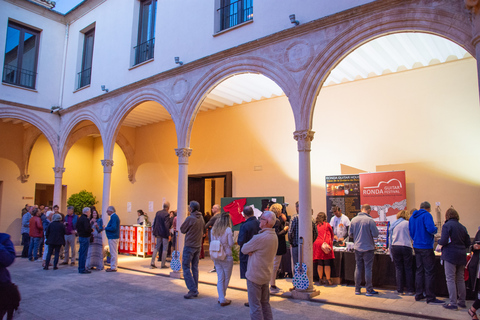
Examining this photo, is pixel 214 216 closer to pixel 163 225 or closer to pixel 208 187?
pixel 163 225

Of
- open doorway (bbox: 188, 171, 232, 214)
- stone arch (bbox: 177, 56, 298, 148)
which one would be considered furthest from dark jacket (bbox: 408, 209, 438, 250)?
open doorway (bbox: 188, 171, 232, 214)


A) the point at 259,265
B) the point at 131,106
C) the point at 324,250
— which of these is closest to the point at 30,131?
the point at 131,106

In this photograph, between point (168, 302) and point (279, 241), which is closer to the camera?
point (168, 302)

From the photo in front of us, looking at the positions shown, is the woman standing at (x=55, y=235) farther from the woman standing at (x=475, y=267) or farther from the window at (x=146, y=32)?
the woman standing at (x=475, y=267)

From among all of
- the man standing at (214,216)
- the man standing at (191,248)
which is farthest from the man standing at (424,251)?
the man standing at (191,248)

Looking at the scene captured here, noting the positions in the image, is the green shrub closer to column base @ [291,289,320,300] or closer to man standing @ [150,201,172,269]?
man standing @ [150,201,172,269]

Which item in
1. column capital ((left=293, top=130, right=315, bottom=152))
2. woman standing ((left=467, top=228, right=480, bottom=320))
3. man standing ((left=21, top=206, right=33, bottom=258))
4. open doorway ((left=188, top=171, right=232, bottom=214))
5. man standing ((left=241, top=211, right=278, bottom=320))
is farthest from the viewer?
open doorway ((left=188, top=171, right=232, bottom=214))

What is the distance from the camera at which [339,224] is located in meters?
8.61

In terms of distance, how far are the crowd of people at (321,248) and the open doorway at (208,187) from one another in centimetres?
373

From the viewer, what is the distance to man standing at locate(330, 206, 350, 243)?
8.46 metres

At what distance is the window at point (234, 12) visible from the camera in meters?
8.70

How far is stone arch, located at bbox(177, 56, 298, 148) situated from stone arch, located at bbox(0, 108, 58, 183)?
6.80m

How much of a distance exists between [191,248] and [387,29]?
497 cm

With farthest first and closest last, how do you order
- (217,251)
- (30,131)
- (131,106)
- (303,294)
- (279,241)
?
(30,131), (131,106), (279,241), (303,294), (217,251)
